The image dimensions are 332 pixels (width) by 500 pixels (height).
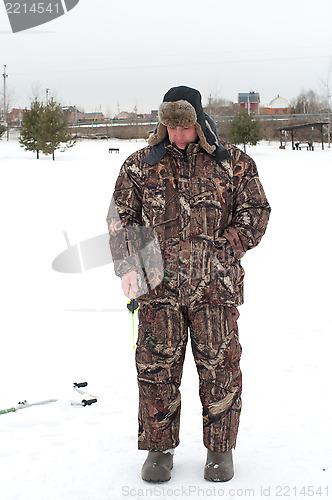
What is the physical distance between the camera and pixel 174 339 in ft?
6.97

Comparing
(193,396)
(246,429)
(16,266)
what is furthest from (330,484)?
(16,266)

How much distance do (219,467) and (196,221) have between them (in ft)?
3.31

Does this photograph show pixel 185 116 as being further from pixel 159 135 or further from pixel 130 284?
pixel 130 284

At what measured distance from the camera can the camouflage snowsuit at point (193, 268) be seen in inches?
82.6

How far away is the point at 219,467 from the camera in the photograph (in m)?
2.14

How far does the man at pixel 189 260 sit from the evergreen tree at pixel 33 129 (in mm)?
22037

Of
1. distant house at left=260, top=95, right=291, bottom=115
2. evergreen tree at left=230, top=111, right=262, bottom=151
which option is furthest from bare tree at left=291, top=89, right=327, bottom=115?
evergreen tree at left=230, top=111, right=262, bottom=151

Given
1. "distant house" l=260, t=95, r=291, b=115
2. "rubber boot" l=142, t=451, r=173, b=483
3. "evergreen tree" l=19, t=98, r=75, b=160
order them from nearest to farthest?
"rubber boot" l=142, t=451, r=173, b=483
"evergreen tree" l=19, t=98, r=75, b=160
"distant house" l=260, t=95, r=291, b=115

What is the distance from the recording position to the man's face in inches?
83.3

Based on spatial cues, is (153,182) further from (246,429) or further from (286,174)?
(286,174)

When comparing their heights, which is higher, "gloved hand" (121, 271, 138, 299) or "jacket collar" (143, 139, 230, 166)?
"jacket collar" (143, 139, 230, 166)
